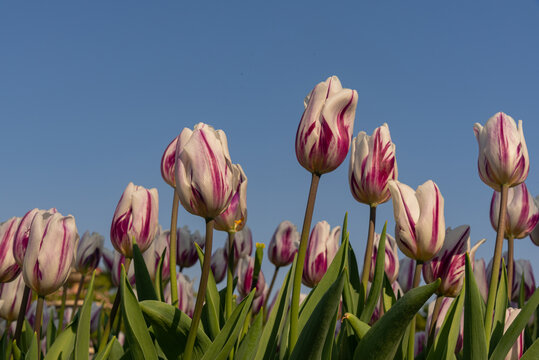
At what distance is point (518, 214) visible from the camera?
3240 mm

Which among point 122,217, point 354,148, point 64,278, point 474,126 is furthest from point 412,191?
point 64,278

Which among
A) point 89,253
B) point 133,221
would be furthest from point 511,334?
point 89,253

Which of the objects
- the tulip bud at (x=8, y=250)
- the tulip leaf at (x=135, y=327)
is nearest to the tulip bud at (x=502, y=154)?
the tulip leaf at (x=135, y=327)

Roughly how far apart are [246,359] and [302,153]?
0.71 metres

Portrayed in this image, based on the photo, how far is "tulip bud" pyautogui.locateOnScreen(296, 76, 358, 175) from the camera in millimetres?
1834

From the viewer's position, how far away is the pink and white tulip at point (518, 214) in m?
3.22

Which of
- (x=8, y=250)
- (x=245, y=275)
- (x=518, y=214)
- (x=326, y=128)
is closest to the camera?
(x=326, y=128)

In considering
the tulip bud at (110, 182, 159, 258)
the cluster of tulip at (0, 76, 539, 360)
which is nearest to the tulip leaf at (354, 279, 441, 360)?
the cluster of tulip at (0, 76, 539, 360)

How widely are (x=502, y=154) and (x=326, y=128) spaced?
113cm

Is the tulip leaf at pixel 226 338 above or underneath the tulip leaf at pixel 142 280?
underneath

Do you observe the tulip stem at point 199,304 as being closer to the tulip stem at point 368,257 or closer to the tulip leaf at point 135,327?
the tulip leaf at point 135,327

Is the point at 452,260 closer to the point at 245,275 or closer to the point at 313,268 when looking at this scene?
the point at 313,268

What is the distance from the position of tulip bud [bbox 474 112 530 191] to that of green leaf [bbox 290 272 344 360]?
1404 millimetres

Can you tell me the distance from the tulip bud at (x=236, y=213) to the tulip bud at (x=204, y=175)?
2.44ft
